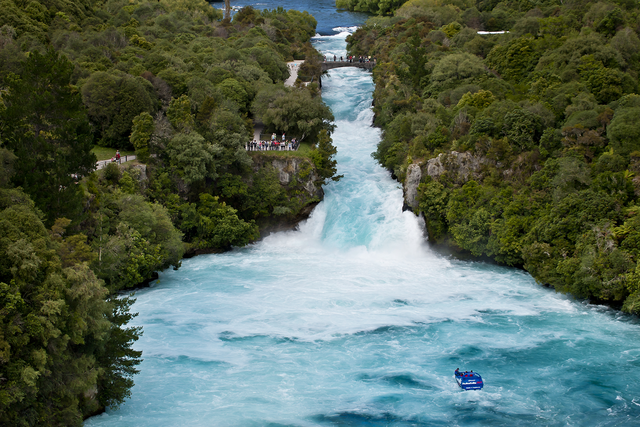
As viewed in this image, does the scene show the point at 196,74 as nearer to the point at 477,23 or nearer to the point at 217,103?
the point at 217,103

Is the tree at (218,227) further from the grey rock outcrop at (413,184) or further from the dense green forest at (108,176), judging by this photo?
the grey rock outcrop at (413,184)

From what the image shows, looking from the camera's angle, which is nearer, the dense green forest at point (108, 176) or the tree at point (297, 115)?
the dense green forest at point (108, 176)

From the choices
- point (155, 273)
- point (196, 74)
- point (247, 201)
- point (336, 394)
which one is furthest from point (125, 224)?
point (196, 74)

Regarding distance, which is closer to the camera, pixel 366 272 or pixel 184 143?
pixel 366 272

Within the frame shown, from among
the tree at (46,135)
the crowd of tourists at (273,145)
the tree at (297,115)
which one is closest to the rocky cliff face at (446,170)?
the crowd of tourists at (273,145)

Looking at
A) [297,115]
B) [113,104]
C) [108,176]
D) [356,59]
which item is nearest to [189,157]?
[108,176]

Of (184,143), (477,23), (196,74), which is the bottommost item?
(184,143)

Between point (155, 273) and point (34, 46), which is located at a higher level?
point (34, 46)
